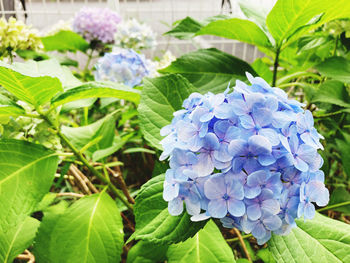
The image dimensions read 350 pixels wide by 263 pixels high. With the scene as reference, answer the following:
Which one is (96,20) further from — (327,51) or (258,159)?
(258,159)

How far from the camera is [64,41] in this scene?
1.78 m

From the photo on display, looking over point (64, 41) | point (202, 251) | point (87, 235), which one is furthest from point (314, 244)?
point (64, 41)

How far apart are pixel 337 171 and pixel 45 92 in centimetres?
134

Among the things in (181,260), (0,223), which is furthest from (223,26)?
(0,223)

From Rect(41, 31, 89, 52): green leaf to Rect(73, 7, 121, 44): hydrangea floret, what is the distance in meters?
0.12

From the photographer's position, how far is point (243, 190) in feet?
1.59

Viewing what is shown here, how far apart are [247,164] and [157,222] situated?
198mm

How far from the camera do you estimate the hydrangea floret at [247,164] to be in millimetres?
485

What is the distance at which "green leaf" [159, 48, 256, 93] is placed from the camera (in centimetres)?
94

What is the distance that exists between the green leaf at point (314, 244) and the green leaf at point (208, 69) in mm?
445

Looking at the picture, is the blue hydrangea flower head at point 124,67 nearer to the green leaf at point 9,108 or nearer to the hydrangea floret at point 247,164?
the green leaf at point 9,108

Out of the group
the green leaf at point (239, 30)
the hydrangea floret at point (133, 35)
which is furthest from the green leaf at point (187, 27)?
the hydrangea floret at point (133, 35)

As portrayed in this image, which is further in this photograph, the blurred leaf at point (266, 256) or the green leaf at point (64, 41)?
the green leaf at point (64, 41)

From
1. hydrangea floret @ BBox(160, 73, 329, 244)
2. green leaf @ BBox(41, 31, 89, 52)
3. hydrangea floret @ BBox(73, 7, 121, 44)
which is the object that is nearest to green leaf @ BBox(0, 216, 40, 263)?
hydrangea floret @ BBox(160, 73, 329, 244)
